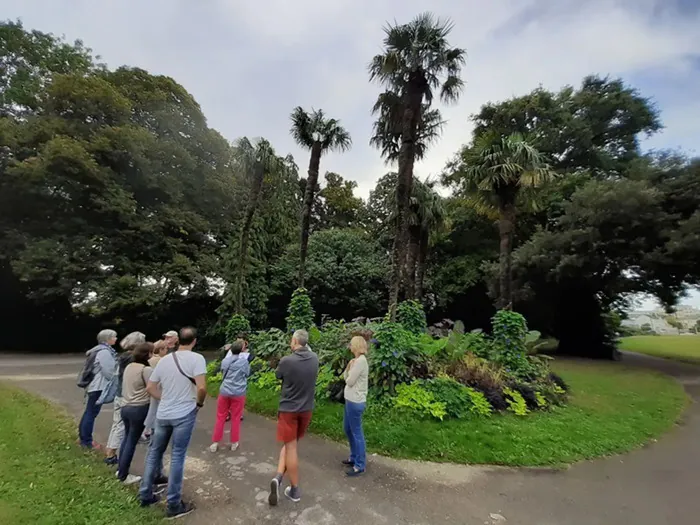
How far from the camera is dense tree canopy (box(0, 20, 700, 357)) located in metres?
12.0

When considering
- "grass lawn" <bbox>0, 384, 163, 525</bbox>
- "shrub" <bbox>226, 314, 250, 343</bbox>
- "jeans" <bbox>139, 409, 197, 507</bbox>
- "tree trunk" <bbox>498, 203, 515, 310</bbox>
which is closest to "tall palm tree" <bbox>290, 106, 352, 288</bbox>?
"shrub" <bbox>226, 314, 250, 343</bbox>

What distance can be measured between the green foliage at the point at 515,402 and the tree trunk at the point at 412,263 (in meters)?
4.12

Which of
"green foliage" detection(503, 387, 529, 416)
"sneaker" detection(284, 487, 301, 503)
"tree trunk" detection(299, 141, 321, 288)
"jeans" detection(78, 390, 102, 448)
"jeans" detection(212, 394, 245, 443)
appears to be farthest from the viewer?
"tree trunk" detection(299, 141, 321, 288)

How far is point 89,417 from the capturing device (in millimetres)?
4953

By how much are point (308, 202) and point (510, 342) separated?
24.5 feet

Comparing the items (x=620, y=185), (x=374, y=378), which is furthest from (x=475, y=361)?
(x=620, y=185)

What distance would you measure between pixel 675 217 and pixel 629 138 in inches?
424

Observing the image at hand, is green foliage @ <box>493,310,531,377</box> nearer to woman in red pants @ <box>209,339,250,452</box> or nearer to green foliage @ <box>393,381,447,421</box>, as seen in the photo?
green foliage @ <box>393,381,447,421</box>

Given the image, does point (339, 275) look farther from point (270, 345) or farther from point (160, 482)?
point (160, 482)

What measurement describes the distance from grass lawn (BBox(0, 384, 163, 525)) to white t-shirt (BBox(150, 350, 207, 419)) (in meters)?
0.95

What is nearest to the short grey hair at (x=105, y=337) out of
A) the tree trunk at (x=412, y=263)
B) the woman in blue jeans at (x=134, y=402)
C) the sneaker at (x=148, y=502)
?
the woman in blue jeans at (x=134, y=402)

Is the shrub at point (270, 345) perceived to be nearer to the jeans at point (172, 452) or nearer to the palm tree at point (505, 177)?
the jeans at point (172, 452)

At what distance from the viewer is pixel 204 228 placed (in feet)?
65.7

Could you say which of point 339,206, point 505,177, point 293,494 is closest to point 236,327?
point 293,494
